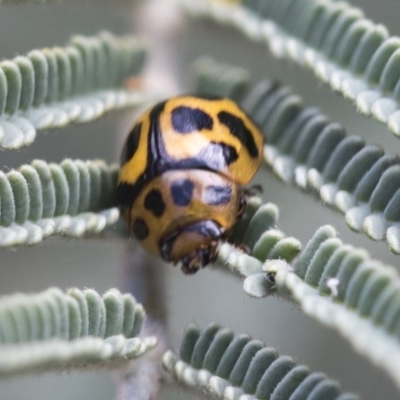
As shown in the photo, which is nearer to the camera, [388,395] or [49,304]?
[49,304]

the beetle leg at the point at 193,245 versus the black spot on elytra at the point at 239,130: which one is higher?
the black spot on elytra at the point at 239,130

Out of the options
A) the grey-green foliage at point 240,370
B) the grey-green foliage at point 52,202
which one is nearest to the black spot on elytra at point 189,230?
the grey-green foliage at point 52,202

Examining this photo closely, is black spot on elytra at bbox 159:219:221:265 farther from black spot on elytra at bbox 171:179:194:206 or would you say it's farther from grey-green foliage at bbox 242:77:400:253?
grey-green foliage at bbox 242:77:400:253

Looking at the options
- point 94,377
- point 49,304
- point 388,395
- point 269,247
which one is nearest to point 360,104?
point 269,247

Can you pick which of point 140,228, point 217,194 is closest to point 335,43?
point 217,194

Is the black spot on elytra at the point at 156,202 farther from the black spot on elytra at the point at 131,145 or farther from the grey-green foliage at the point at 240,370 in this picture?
the grey-green foliage at the point at 240,370

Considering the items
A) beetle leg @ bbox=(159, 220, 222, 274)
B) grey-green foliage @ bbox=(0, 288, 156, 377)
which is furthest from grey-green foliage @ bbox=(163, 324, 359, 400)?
beetle leg @ bbox=(159, 220, 222, 274)

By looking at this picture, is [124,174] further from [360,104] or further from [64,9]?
[64,9]

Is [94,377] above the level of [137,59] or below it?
below
